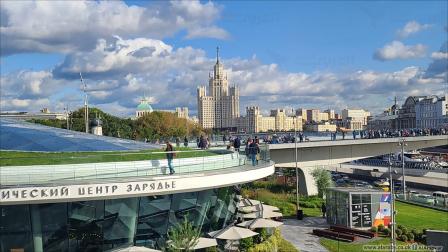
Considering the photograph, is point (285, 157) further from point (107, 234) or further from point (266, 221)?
point (107, 234)

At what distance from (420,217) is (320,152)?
19832 millimetres

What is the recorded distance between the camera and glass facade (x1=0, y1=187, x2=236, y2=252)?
22422mm

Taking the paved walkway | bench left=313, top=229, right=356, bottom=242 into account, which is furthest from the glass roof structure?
bench left=313, top=229, right=356, bottom=242

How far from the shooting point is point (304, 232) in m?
39.0

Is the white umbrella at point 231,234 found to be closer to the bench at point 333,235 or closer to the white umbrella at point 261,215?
the white umbrella at point 261,215

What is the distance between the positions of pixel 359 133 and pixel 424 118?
461ft

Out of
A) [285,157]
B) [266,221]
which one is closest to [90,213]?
[266,221]

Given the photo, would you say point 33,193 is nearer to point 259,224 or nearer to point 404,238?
point 259,224

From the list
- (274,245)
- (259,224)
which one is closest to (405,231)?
(259,224)

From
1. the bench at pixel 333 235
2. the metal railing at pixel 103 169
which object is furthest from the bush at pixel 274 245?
the metal railing at pixel 103 169

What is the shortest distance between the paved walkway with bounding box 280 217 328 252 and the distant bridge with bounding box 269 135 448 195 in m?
13.5

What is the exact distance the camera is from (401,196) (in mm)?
58281

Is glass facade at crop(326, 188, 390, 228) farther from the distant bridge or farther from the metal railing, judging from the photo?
the distant bridge

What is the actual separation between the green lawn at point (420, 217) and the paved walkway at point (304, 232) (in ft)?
22.3
